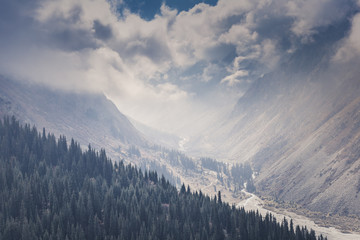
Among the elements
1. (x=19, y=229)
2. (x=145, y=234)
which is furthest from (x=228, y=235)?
(x=19, y=229)

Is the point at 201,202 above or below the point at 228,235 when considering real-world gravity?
above

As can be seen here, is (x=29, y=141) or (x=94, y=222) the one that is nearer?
(x=94, y=222)

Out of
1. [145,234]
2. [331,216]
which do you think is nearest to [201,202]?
[145,234]

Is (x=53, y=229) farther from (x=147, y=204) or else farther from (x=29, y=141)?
(x=29, y=141)

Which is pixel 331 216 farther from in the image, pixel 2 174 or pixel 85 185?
pixel 2 174

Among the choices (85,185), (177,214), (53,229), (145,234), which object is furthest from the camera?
(85,185)

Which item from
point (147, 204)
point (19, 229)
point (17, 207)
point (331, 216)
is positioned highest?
point (331, 216)

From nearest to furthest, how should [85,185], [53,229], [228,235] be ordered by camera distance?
[53,229]
[228,235]
[85,185]
